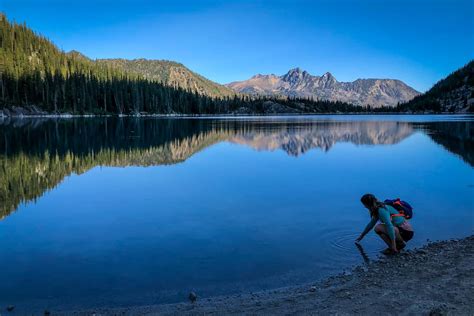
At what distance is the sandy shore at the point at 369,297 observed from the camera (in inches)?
296

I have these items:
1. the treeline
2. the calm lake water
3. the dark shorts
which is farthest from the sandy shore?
the treeline

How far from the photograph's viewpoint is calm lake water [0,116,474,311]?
9.31 metres

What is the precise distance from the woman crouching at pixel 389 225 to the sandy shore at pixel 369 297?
1234 mm

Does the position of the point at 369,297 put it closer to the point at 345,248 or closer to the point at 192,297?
the point at 192,297

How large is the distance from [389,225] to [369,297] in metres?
3.61

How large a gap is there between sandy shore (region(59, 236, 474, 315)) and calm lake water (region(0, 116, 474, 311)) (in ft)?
1.77

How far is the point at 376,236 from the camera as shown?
1264 cm

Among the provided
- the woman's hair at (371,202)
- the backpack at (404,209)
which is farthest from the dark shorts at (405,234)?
the woman's hair at (371,202)

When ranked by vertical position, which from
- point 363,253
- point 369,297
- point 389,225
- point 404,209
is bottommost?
point 363,253

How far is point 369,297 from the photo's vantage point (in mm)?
8047

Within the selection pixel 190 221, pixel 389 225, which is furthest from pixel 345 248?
pixel 190 221

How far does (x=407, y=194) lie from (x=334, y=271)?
10.4 metres

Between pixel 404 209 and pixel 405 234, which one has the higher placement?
pixel 404 209

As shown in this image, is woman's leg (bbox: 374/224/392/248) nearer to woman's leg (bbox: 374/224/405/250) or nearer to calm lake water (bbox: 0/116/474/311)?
woman's leg (bbox: 374/224/405/250)
